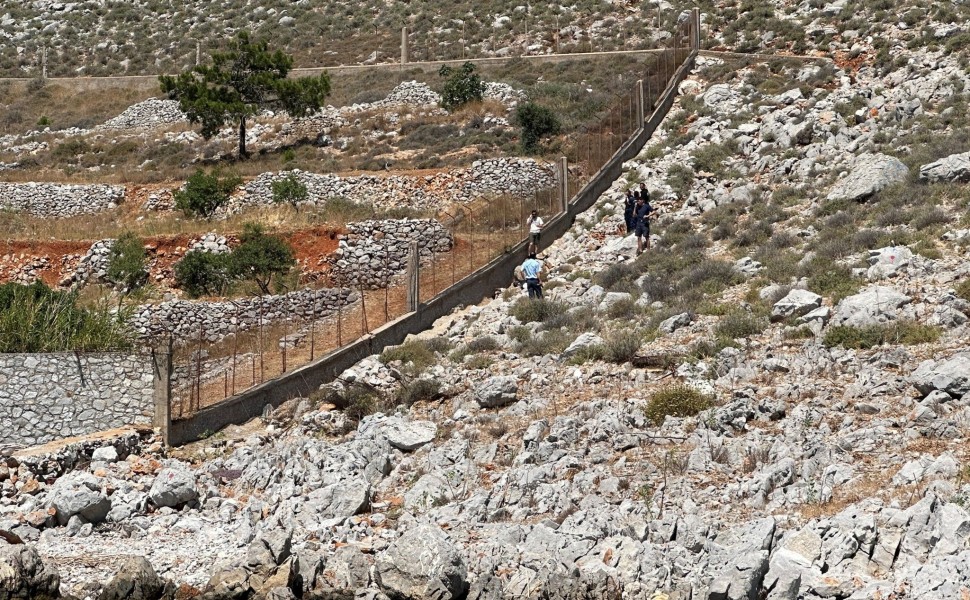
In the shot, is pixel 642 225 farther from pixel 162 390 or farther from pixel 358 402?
pixel 162 390

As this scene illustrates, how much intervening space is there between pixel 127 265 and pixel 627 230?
1380 cm

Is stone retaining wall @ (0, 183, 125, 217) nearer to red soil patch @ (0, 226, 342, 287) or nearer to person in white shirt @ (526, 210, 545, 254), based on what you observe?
red soil patch @ (0, 226, 342, 287)

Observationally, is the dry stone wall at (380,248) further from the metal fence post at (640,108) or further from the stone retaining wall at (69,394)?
the stone retaining wall at (69,394)

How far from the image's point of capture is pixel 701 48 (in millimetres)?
46094

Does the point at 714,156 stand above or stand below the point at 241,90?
above

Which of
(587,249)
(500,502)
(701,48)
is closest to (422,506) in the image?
(500,502)

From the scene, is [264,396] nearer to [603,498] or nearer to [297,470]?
[297,470]

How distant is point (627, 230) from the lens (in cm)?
3159

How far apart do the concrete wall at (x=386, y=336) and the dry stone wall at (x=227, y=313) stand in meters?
1.97

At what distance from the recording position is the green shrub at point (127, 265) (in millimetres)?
33938

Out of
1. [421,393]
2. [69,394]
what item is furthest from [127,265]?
[421,393]

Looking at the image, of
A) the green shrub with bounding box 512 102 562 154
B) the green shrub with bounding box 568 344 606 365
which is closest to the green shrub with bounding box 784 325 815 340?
the green shrub with bounding box 568 344 606 365

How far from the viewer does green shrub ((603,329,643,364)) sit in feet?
72.5

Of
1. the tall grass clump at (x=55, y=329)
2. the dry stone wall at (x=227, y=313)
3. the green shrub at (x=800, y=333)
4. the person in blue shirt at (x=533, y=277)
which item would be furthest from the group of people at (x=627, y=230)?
the tall grass clump at (x=55, y=329)
